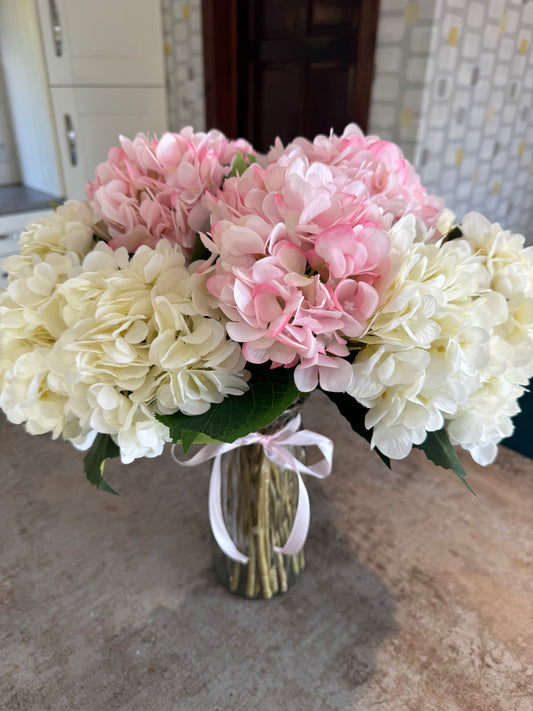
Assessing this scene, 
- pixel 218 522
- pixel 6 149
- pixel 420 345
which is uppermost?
pixel 420 345

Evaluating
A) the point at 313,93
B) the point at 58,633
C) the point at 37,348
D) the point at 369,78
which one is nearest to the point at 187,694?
the point at 58,633

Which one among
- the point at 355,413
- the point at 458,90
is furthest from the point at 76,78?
the point at 355,413

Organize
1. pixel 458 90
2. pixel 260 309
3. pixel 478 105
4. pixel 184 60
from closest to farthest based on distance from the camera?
pixel 260 309 → pixel 458 90 → pixel 478 105 → pixel 184 60

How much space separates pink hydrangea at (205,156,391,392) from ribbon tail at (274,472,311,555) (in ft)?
0.96

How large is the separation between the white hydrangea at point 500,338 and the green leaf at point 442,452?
0.4 inches

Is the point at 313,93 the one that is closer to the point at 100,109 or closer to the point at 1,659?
the point at 100,109

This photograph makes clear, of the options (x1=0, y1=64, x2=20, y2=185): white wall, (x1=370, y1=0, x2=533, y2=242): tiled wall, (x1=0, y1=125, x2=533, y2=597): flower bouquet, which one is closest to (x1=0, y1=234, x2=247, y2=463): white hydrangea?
(x1=0, y1=125, x2=533, y2=597): flower bouquet

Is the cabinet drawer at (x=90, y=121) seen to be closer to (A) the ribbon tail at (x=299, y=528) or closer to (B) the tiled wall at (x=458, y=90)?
(B) the tiled wall at (x=458, y=90)

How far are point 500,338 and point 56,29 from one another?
2342mm

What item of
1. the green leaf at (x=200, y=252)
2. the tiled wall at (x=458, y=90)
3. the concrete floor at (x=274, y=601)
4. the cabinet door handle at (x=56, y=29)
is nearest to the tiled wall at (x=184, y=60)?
the cabinet door handle at (x=56, y=29)

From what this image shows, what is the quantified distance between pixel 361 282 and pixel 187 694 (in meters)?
0.50

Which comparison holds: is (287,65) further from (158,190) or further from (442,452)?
Result: (442,452)

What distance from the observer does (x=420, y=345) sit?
440 mm

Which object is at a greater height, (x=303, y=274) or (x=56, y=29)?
(x=56, y=29)
